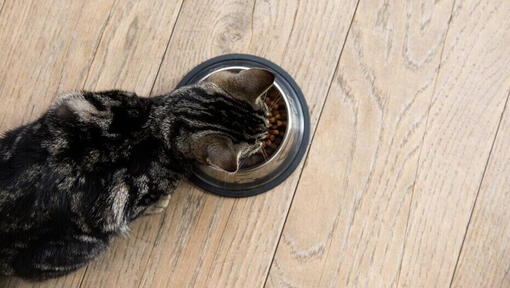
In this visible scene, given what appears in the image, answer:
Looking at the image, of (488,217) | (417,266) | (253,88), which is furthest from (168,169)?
(488,217)

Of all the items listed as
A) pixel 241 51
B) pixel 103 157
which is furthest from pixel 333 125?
pixel 103 157

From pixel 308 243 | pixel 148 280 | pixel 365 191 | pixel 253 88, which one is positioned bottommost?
pixel 148 280

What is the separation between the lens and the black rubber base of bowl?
1.31m

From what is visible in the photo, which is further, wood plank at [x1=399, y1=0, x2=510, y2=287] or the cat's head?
wood plank at [x1=399, y1=0, x2=510, y2=287]

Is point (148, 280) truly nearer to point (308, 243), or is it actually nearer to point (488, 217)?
point (308, 243)

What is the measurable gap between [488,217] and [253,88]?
0.79 meters

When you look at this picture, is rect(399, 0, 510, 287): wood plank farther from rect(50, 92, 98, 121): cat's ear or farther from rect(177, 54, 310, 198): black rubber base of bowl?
rect(50, 92, 98, 121): cat's ear

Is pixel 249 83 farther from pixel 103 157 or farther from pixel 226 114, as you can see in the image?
pixel 103 157

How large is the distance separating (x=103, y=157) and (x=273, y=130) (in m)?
0.46

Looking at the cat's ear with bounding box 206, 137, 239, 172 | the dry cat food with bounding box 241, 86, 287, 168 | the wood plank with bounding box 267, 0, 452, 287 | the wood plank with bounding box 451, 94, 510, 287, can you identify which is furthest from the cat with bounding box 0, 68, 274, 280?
the wood plank with bounding box 451, 94, 510, 287

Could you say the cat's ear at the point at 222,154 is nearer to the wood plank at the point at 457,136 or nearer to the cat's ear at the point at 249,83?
the cat's ear at the point at 249,83

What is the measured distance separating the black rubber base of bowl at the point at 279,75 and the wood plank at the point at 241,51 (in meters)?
0.02

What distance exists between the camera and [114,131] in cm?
106

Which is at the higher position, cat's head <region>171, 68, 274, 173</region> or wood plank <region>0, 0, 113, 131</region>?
cat's head <region>171, 68, 274, 173</region>
